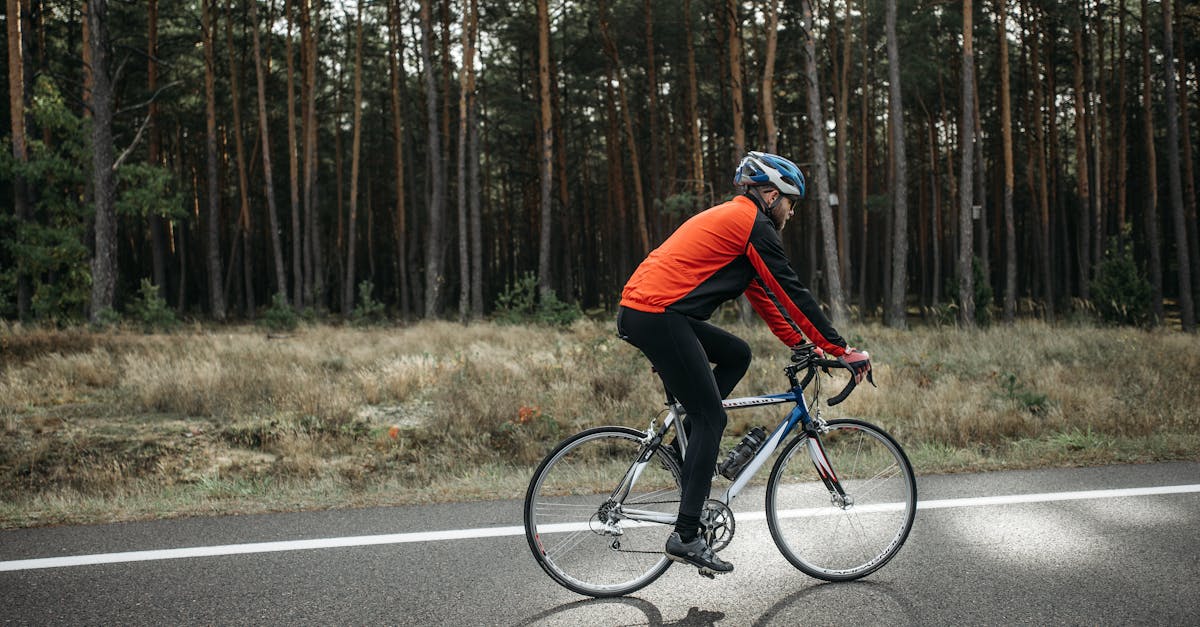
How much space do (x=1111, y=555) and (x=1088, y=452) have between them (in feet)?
10.0

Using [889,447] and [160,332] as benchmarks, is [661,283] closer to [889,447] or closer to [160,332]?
[889,447]

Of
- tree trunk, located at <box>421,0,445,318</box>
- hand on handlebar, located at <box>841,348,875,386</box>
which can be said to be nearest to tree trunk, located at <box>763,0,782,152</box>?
tree trunk, located at <box>421,0,445,318</box>

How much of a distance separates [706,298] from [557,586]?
1.72 metres

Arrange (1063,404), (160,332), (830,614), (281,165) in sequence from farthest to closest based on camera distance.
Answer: (281,165) < (160,332) < (1063,404) < (830,614)

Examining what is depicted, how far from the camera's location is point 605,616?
3.74 metres

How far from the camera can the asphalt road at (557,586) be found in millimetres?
3668

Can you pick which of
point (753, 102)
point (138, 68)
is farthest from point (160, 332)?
point (753, 102)

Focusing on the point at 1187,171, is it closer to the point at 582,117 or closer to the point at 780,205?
the point at 582,117

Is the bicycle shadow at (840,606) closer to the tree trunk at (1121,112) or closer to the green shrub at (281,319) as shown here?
the green shrub at (281,319)

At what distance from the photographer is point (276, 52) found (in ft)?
97.6

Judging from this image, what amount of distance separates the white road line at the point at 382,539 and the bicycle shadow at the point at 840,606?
0.53m

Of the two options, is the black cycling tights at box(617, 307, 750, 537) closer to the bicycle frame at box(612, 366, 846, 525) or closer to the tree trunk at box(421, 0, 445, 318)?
the bicycle frame at box(612, 366, 846, 525)

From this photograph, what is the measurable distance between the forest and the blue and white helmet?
581 inches

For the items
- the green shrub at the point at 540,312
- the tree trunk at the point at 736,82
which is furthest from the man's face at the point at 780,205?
the tree trunk at the point at 736,82
